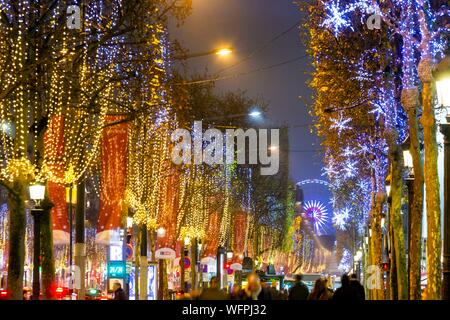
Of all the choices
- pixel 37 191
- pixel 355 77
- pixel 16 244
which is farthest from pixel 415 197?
pixel 16 244

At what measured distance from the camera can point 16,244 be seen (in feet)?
72.7

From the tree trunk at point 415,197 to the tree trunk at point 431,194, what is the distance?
246 cm

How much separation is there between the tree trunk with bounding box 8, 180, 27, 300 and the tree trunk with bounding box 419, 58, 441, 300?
1020cm

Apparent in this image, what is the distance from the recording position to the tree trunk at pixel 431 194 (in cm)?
2023

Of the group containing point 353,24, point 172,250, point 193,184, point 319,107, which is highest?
point 353,24

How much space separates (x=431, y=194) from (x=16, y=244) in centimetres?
1048

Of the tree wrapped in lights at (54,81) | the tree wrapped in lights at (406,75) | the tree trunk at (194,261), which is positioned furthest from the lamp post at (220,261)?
the tree wrapped in lights at (54,81)

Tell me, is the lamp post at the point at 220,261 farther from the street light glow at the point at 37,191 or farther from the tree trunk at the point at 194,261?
the street light glow at the point at 37,191

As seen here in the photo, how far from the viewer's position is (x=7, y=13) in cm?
2170

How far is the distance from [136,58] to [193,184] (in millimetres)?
24397

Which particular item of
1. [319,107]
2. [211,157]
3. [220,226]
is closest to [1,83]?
[319,107]

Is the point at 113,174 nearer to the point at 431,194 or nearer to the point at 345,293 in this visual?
the point at 431,194

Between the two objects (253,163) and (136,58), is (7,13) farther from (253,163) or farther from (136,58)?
(253,163)

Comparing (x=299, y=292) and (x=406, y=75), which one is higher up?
(x=406, y=75)
